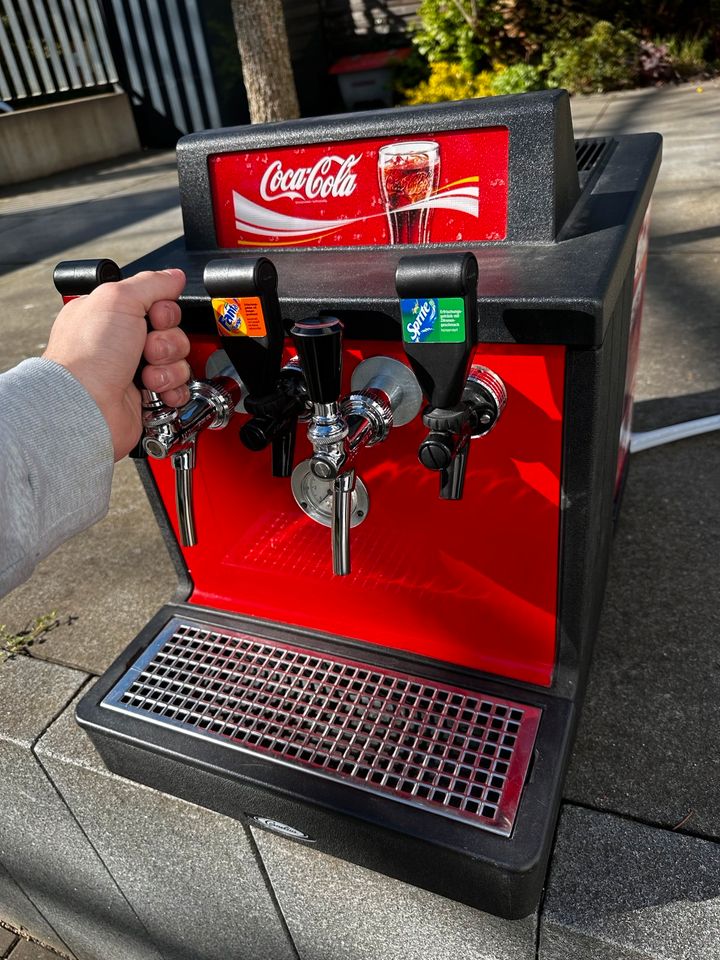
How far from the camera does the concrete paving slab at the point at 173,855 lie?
3.97 feet

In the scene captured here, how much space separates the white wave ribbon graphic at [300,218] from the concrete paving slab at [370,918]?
89 centimetres

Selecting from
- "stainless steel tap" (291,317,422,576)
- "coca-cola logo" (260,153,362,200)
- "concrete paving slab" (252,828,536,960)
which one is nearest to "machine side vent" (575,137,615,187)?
"coca-cola logo" (260,153,362,200)

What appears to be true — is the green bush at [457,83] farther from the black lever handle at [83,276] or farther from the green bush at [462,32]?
the black lever handle at [83,276]

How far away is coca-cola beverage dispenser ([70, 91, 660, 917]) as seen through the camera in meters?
0.88

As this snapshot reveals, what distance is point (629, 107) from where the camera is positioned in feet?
20.8

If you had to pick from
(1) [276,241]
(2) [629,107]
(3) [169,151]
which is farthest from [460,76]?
(1) [276,241]

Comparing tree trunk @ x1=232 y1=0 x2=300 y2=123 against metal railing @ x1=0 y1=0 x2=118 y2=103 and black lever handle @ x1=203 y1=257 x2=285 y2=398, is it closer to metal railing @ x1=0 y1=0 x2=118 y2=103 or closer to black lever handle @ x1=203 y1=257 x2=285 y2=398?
metal railing @ x1=0 y1=0 x2=118 y2=103

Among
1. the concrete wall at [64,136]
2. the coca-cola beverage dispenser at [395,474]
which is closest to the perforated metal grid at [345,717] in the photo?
the coca-cola beverage dispenser at [395,474]

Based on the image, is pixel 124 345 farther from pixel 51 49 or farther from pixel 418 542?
pixel 51 49

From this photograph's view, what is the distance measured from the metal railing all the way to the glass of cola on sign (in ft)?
28.8

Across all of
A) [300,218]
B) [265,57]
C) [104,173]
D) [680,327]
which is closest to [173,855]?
[300,218]

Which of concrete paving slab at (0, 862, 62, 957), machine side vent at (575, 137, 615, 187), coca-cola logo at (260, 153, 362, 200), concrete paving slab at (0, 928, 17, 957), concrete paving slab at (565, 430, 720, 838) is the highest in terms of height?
coca-cola logo at (260, 153, 362, 200)

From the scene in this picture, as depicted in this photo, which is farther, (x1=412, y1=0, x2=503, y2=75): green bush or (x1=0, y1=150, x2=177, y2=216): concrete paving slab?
(x1=412, y1=0, x2=503, y2=75): green bush

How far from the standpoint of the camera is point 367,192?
3.40 ft
